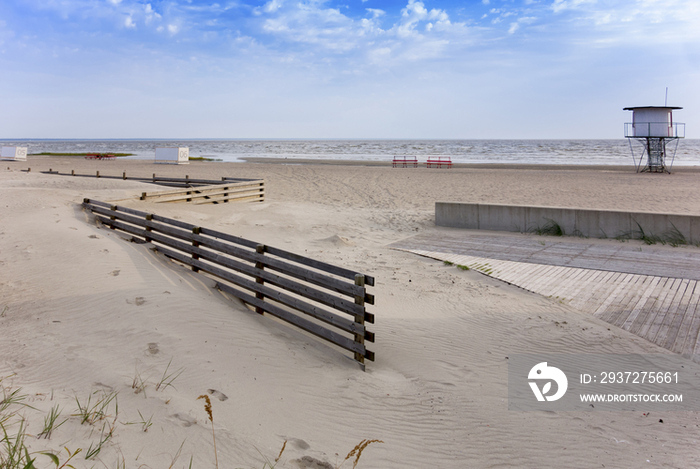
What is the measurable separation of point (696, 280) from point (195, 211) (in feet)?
39.7

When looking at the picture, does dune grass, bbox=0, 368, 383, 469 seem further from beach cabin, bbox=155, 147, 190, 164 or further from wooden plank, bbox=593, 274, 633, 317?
beach cabin, bbox=155, 147, 190, 164

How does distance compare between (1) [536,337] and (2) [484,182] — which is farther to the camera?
(2) [484,182]

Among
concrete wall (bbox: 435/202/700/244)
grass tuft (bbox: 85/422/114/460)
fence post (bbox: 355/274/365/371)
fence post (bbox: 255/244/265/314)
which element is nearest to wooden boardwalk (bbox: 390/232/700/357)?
concrete wall (bbox: 435/202/700/244)

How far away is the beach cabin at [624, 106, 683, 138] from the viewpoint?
99.5ft

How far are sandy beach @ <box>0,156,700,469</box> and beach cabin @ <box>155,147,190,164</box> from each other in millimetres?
31017

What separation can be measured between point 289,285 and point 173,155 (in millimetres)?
37829

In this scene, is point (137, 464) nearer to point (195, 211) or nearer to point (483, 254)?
point (483, 254)

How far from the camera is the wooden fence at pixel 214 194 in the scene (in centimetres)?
1419

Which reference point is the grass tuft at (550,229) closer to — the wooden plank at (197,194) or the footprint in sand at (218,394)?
the footprint in sand at (218,394)

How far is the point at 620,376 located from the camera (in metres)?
5.03

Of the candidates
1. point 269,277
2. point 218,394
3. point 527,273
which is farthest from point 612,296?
point 218,394

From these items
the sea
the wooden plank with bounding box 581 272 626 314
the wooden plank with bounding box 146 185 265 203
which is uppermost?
the sea

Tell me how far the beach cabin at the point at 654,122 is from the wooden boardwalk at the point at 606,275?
81.7 ft

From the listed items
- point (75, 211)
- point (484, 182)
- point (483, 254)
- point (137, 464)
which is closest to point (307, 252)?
point (483, 254)
